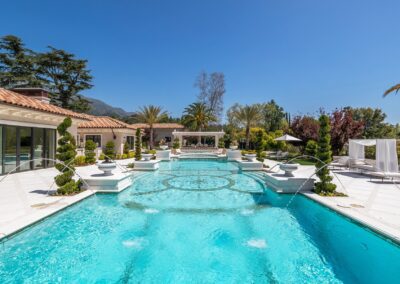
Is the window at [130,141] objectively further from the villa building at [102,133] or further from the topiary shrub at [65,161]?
the topiary shrub at [65,161]

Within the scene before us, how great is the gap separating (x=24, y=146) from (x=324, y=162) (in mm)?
16163

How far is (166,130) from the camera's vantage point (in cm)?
4816

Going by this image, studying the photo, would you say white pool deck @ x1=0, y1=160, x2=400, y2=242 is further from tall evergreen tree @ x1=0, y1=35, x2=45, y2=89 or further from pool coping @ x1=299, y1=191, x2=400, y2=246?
tall evergreen tree @ x1=0, y1=35, x2=45, y2=89

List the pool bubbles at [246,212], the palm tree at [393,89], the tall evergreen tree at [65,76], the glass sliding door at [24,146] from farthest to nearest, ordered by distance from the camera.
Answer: the tall evergreen tree at [65,76] → the glass sliding door at [24,146] → the palm tree at [393,89] → the pool bubbles at [246,212]

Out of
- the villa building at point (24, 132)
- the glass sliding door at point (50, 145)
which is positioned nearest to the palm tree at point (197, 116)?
the villa building at point (24, 132)

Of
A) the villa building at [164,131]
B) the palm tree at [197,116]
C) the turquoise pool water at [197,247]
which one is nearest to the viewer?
the turquoise pool water at [197,247]

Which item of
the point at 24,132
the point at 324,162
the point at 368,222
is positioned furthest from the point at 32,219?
the point at 24,132

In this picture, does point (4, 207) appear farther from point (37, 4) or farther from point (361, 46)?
point (361, 46)

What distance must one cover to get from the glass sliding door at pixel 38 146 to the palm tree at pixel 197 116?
27530 mm

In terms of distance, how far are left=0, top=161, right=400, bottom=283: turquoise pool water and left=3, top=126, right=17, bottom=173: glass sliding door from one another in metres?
7.61

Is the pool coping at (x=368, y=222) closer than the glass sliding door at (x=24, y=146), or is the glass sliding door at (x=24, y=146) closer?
the pool coping at (x=368, y=222)

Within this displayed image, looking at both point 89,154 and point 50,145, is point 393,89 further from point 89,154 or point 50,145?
point 50,145

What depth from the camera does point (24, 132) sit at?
43.6ft

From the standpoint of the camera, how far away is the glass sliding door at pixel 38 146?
14.2 metres
